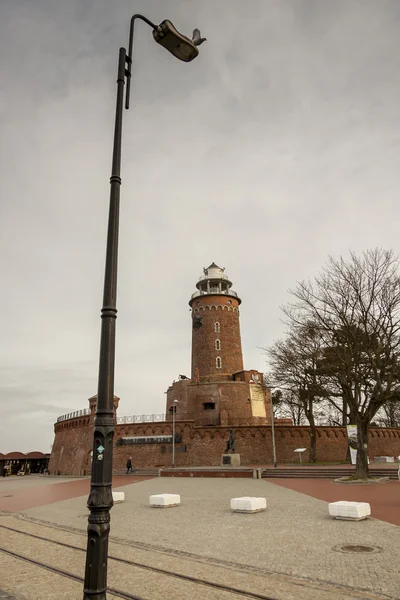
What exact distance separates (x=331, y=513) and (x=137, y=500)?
9.09m

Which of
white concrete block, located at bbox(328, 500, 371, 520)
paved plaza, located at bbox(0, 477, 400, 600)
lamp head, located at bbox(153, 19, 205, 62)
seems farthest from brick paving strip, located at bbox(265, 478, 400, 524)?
lamp head, located at bbox(153, 19, 205, 62)

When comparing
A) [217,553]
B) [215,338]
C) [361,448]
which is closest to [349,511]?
[217,553]

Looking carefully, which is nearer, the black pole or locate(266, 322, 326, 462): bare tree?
the black pole

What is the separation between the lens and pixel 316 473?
2561 centimetres

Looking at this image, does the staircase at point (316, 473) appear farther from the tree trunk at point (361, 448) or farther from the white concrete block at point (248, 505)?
the white concrete block at point (248, 505)

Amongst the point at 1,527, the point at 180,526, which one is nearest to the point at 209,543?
the point at 180,526

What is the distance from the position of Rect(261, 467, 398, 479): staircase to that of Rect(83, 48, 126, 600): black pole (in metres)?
23.8

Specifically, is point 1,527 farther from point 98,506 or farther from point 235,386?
point 235,386

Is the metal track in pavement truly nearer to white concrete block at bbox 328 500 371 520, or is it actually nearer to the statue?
white concrete block at bbox 328 500 371 520

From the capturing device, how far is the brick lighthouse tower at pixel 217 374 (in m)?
41.6

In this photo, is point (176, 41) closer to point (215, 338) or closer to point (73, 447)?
point (215, 338)

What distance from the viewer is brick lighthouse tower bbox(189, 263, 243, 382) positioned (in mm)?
44250

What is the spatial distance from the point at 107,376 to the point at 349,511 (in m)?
9.34

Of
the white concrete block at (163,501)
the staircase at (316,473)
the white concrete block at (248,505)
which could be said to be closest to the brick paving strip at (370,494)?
the white concrete block at (248,505)
